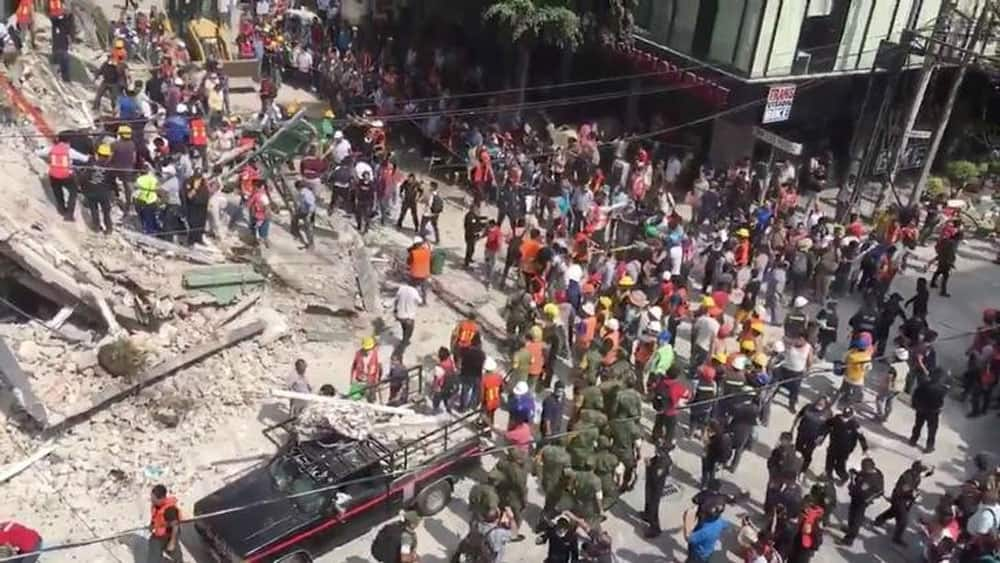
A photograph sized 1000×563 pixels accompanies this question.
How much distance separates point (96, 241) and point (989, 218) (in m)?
21.3

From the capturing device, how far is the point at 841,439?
47.5 ft

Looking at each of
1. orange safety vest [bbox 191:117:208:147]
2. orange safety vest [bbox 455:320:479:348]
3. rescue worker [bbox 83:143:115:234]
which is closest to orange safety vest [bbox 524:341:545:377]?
orange safety vest [bbox 455:320:479:348]

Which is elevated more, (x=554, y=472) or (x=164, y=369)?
(x=554, y=472)

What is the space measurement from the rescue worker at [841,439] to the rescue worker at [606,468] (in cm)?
350

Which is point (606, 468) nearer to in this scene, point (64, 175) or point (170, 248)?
point (170, 248)

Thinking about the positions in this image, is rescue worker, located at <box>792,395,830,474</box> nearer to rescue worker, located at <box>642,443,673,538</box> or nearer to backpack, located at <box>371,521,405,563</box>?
rescue worker, located at <box>642,443,673,538</box>

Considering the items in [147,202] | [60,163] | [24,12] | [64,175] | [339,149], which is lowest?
[339,149]

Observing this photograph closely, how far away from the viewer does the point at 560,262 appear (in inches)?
742

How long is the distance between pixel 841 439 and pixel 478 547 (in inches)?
226

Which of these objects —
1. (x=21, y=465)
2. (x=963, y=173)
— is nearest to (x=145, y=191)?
(x=21, y=465)

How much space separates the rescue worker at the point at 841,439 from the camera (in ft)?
47.2

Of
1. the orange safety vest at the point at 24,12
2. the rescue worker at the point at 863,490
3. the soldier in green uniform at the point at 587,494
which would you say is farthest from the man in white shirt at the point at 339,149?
the rescue worker at the point at 863,490

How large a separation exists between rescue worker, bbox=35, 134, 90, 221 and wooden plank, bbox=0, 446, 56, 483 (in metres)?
5.34

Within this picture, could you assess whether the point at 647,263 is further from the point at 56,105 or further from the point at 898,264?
the point at 56,105
